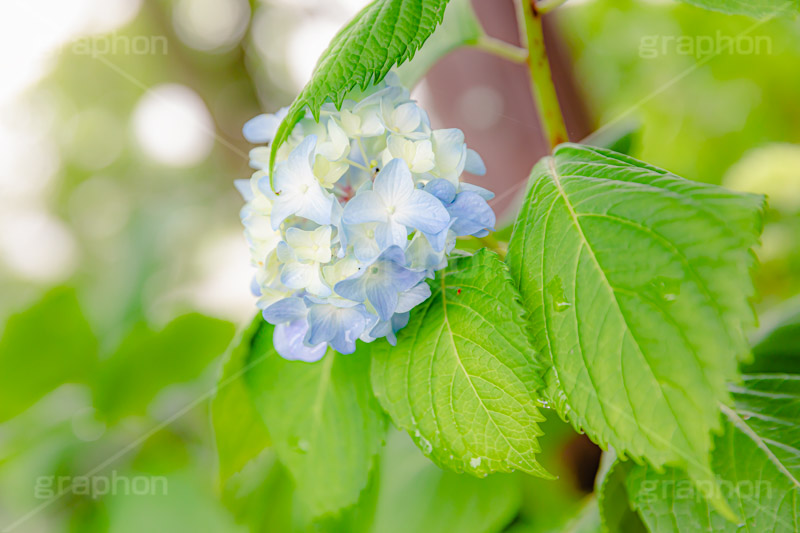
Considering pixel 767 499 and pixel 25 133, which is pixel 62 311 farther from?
pixel 25 133

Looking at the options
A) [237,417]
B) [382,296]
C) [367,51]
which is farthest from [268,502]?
[367,51]

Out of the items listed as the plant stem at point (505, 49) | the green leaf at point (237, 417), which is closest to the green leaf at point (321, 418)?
the green leaf at point (237, 417)

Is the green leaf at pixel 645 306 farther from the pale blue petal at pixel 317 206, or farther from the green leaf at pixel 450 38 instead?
the green leaf at pixel 450 38

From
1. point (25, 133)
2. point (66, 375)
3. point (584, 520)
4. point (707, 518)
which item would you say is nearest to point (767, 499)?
point (707, 518)

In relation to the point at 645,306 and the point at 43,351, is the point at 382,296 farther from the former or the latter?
the point at 43,351

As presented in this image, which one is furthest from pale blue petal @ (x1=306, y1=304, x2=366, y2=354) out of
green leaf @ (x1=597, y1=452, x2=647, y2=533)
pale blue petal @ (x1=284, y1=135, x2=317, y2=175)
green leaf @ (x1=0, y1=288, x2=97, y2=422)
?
green leaf @ (x1=0, y1=288, x2=97, y2=422)
